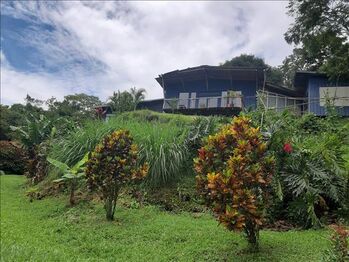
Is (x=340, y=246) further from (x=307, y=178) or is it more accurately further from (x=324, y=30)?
(x=324, y=30)

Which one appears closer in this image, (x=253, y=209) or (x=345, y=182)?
(x=253, y=209)

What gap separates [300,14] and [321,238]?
2192cm

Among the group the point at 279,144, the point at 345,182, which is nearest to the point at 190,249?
the point at 279,144

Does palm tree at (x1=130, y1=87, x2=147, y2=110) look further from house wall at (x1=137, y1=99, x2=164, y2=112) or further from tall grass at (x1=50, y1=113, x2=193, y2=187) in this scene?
tall grass at (x1=50, y1=113, x2=193, y2=187)

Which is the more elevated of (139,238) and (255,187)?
(255,187)

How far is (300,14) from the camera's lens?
82.5ft

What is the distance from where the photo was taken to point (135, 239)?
6340 mm

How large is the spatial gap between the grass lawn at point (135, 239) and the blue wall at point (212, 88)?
65.0 feet

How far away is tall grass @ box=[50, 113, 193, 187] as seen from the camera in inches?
362

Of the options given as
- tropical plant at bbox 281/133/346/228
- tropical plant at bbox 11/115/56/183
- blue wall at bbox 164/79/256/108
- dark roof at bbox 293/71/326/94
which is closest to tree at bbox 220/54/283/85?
dark roof at bbox 293/71/326/94

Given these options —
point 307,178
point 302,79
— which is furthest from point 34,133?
point 302,79

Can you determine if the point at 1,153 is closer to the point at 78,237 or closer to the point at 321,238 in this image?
the point at 78,237

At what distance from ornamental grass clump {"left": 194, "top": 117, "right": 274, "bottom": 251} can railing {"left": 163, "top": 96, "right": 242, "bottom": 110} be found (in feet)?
57.2

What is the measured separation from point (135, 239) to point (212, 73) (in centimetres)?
2295
